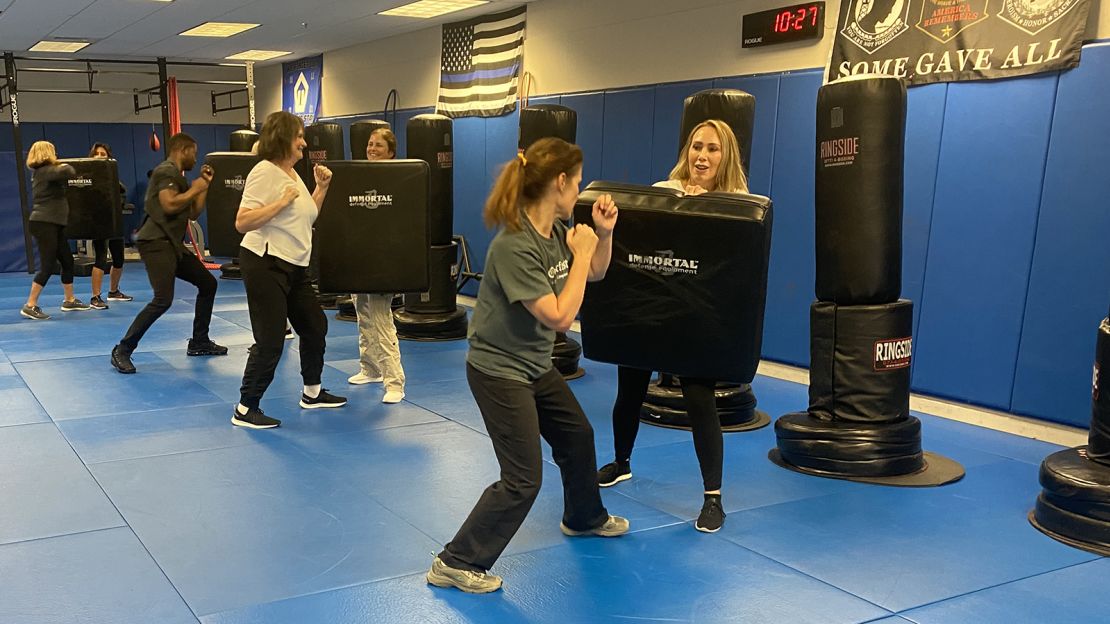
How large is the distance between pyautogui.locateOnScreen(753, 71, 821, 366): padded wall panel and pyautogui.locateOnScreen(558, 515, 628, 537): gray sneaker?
330cm

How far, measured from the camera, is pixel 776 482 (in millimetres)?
4281

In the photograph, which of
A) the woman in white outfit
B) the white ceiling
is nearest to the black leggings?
the white ceiling

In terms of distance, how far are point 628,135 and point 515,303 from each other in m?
5.17

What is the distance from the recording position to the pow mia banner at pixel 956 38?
192 inches

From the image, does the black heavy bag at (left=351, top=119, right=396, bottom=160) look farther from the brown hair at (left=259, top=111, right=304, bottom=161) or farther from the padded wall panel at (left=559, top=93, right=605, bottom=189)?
the brown hair at (left=259, top=111, right=304, bottom=161)

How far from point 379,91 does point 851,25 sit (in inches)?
301

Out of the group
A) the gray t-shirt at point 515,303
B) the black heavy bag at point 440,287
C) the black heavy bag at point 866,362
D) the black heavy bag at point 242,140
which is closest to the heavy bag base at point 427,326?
the black heavy bag at point 440,287

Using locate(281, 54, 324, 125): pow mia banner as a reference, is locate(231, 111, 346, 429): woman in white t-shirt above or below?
below

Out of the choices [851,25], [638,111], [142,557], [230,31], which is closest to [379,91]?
[230,31]

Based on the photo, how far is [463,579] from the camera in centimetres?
301

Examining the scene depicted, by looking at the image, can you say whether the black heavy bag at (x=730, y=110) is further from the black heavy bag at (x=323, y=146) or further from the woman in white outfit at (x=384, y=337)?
the black heavy bag at (x=323, y=146)

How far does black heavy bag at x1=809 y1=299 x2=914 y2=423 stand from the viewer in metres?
4.38

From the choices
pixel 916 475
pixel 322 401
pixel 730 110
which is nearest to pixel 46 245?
pixel 322 401

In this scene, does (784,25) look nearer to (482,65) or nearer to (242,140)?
(482,65)
